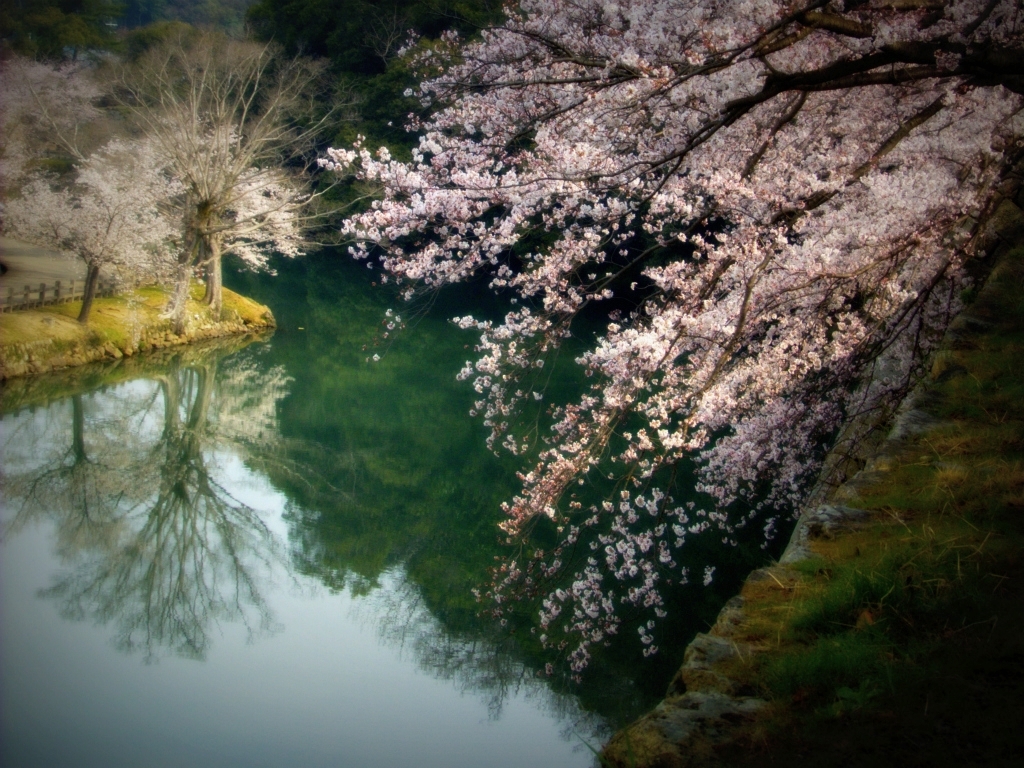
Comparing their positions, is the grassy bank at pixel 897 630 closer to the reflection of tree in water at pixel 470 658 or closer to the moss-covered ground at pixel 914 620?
the moss-covered ground at pixel 914 620

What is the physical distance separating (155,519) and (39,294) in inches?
242

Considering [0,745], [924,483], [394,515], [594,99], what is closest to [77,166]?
[394,515]

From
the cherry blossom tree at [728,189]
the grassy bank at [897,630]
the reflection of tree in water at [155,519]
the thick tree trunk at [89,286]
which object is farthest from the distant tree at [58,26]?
the grassy bank at [897,630]

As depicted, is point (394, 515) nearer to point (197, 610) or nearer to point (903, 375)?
point (197, 610)

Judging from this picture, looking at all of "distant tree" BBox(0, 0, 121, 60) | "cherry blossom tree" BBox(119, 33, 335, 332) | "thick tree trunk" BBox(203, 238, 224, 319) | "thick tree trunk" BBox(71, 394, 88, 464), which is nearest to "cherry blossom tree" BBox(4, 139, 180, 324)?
"cherry blossom tree" BBox(119, 33, 335, 332)

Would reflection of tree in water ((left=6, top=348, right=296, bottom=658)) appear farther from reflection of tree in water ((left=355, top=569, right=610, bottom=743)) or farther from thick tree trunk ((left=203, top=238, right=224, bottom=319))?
thick tree trunk ((left=203, top=238, right=224, bottom=319))

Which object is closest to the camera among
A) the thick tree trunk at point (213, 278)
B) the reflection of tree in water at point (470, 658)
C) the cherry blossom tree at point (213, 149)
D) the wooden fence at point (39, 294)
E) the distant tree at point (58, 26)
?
the reflection of tree in water at point (470, 658)

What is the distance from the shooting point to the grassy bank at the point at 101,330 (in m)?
12.4

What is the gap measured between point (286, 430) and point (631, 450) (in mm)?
9002

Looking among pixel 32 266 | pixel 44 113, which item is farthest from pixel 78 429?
pixel 44 113

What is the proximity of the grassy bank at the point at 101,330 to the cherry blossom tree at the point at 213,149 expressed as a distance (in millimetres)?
472

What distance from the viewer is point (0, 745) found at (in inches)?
217

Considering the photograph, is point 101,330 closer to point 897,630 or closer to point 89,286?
point 89,286

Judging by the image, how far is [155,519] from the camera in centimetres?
953
